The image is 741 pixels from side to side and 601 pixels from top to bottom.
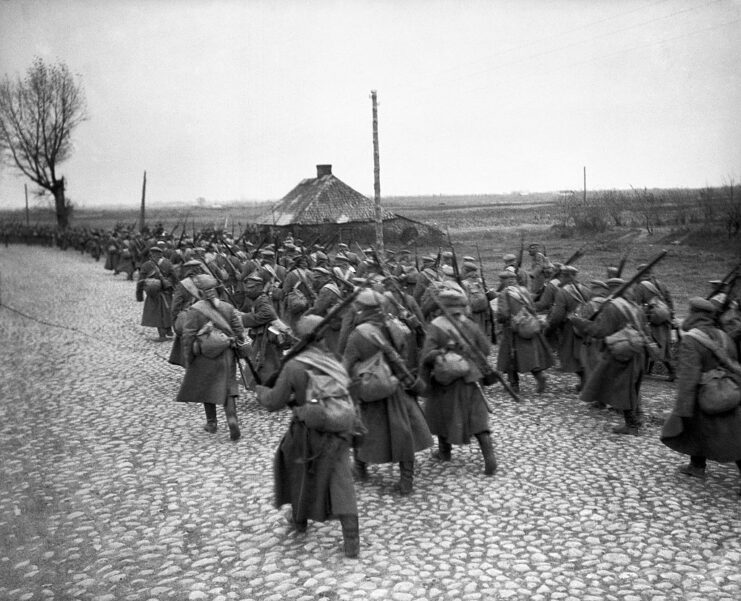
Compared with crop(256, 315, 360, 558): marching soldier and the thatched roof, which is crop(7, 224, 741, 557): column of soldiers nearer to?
crop(256, 315, 360, 558): marching soldier

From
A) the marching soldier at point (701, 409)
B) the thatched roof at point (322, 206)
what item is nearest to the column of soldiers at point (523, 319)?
the marching soldier at point (701, 409)

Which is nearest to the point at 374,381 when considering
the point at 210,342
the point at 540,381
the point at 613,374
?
the point at 210,342

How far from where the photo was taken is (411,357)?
8.09 metres

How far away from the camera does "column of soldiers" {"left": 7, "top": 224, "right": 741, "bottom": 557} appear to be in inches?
225

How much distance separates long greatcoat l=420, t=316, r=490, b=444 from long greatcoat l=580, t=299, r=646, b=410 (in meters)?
2.16

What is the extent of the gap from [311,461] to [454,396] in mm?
2011

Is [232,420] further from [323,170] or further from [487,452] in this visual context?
[323,170]

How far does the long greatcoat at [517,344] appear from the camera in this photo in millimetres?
10070

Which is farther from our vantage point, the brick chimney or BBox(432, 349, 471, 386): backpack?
the brick chimney

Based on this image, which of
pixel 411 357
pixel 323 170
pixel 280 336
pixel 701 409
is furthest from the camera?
pixel 323 170

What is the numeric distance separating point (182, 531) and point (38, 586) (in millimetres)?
1201

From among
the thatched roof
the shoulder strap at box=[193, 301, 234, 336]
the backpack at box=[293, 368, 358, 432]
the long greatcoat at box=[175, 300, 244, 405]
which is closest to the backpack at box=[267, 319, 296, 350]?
the shoulder strap at box=[193, 301, 234, 336]

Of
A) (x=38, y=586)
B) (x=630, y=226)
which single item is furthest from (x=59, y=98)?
(x=38, y=586)

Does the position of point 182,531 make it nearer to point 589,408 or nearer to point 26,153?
point 589,408
